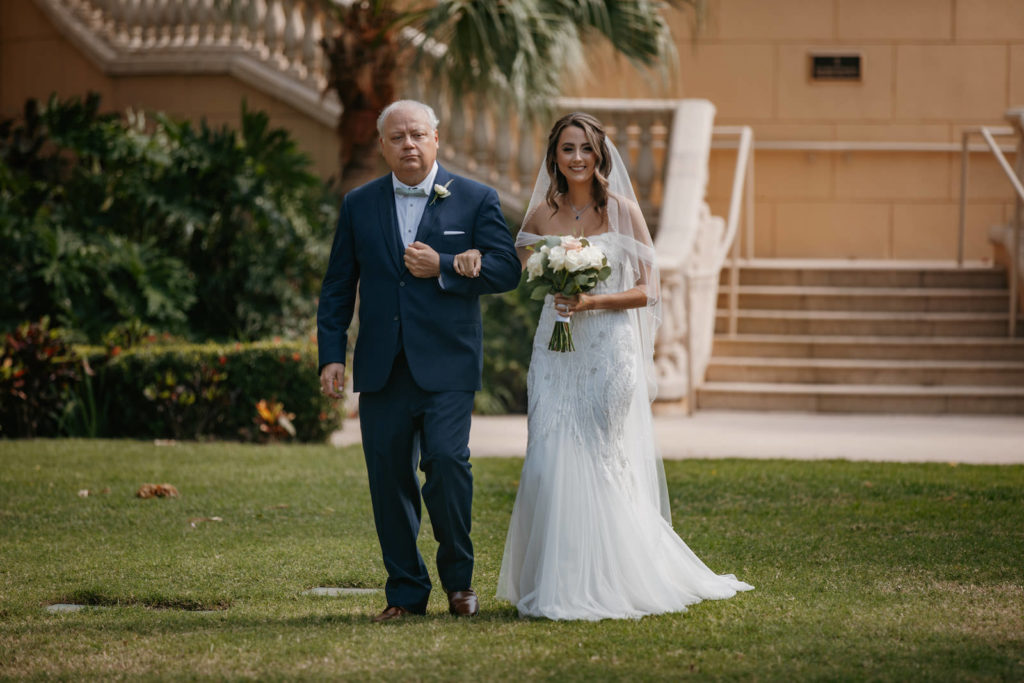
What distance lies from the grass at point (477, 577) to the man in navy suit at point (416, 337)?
1.12 feet

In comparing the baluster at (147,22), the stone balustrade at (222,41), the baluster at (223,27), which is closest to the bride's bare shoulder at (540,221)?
the stone balustrade at (222,41)

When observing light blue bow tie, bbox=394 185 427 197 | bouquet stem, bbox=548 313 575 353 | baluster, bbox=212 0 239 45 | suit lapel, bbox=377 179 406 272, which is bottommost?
bouquet stem, bbox=548 313 575 353

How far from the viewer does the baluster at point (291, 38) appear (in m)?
14.9

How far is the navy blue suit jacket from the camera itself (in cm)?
535

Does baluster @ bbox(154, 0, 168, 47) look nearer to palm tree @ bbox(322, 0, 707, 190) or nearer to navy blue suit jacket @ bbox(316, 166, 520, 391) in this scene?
palm tree @ bbox(322, 0, 707, 190)

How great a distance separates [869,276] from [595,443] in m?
9.32

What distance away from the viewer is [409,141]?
5.38 meters

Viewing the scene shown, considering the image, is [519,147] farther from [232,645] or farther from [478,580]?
[232,645]

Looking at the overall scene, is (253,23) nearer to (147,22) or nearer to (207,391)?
(147,22)

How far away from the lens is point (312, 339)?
37.6 feet

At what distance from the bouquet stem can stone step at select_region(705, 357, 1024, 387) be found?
24.5 ft

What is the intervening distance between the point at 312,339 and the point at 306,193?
2634 millimetres

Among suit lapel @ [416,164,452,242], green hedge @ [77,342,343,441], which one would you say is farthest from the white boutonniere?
green hedge @ [77,342,343,441]

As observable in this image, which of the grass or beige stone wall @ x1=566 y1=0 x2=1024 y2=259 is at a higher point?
beige stone wall @ x1=566 y1=0 x2=1024 y2=259
